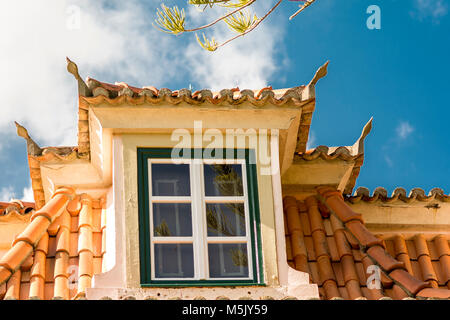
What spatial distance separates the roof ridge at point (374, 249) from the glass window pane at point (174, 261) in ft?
6.40

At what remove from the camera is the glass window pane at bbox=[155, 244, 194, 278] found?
377 inches

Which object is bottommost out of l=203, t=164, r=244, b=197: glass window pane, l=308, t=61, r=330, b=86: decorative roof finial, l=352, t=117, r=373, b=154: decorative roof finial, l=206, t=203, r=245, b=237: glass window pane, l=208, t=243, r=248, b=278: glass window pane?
l=208, t=243, r=248, b=278: glass window pane

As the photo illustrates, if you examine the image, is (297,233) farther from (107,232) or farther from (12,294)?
(12,294)

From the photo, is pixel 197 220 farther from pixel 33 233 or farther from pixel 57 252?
pixel 33 233

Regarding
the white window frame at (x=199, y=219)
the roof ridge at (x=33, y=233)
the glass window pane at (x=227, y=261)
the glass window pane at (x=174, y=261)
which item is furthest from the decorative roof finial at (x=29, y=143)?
the glass window pane at (x=227, y=261)

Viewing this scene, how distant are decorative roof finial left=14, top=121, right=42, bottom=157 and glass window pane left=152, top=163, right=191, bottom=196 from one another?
1.60m

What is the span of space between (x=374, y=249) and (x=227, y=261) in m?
1.65

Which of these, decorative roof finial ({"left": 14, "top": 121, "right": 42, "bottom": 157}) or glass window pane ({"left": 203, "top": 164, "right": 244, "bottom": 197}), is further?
decorative roof finial ({"left": 14, "top": 121, "right": 42, "bottom": 157})

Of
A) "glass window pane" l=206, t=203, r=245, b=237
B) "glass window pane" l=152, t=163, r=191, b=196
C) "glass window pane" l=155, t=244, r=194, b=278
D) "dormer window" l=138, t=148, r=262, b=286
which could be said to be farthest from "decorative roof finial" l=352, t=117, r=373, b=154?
"glass window pane" l=155, t=244, r=194, b=278

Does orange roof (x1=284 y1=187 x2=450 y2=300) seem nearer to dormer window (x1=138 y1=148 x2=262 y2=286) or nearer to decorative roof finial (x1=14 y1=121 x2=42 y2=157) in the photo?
dormer window (x1=138 y1=148 x2=262 y2=286)

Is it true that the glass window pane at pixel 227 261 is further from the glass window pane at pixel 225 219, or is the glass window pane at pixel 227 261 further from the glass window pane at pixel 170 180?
the glass window pane at pixel 170 180

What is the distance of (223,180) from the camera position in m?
10.2

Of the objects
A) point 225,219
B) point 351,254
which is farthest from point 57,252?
point 351,254

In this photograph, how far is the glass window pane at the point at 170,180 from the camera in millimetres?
10117
